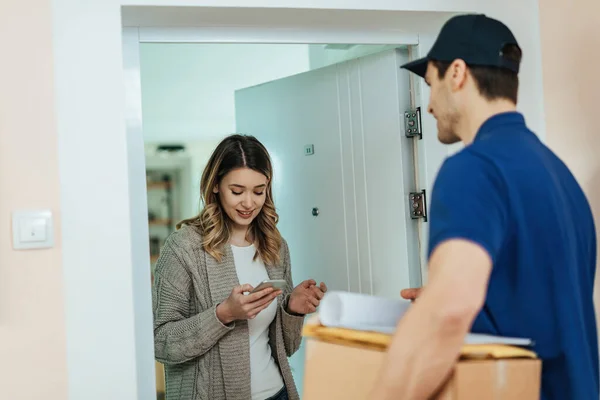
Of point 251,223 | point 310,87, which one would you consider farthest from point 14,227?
point 310,87

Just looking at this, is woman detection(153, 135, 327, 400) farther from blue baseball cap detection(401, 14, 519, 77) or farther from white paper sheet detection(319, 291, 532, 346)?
blue baseball cap detection(401, 14, 519, 77)

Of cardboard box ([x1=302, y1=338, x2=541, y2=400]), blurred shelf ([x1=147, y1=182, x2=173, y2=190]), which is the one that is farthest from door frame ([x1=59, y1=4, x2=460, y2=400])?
blurred shelf ([x1=147, y1=182, x2=173, y2=190])

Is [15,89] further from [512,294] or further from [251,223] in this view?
[512,294]

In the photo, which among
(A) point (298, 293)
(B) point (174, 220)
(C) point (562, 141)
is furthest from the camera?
(B) point (174, 220)

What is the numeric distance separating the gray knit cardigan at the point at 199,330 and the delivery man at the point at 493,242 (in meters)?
0.99

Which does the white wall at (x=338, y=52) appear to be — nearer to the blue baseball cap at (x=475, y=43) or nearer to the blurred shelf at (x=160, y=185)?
the blue baseball cap at (x=475, y=43)

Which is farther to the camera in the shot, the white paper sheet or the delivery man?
the white paper sheet

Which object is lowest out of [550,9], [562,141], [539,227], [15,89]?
[539,227]

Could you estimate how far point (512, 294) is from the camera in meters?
1.05

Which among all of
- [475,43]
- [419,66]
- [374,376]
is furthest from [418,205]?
[374,376]

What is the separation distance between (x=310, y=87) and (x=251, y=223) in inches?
23.2

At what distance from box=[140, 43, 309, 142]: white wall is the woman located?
186cm

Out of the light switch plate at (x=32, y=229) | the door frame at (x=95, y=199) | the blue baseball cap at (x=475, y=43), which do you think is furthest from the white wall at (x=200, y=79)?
the blue baseball cap at (x=475, y=43)

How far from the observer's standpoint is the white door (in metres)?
2.17
